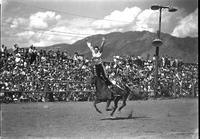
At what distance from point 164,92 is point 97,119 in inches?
298

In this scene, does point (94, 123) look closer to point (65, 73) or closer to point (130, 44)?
point (130, 44)

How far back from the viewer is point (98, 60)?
10.8 m

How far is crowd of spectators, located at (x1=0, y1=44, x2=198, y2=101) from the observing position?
13914 millimetres

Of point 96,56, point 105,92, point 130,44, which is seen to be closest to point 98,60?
point 96,56

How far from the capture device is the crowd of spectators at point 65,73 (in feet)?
45.6

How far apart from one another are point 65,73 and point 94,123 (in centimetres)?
561

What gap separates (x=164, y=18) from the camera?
11.2 meters

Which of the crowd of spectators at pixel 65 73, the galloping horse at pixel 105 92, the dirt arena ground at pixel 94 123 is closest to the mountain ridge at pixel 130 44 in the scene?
the crowd of spectators at pixel 65 73

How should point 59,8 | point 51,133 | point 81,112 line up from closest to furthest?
point 51,133 < point 59,8 < point 81,112

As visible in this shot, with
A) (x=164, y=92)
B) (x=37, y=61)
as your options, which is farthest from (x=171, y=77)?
(x=37, y=61)

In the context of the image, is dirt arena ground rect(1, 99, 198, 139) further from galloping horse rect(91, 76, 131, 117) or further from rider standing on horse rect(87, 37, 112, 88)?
rider standing on horse rect(87, 37, 112, 88)

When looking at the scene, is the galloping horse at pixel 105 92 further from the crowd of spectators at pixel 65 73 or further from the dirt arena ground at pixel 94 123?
the crowd of spectators at pixel 65 73

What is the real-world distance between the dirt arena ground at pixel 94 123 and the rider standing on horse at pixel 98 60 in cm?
104

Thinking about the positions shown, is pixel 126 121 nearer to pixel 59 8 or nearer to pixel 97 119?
pixel 97 119
